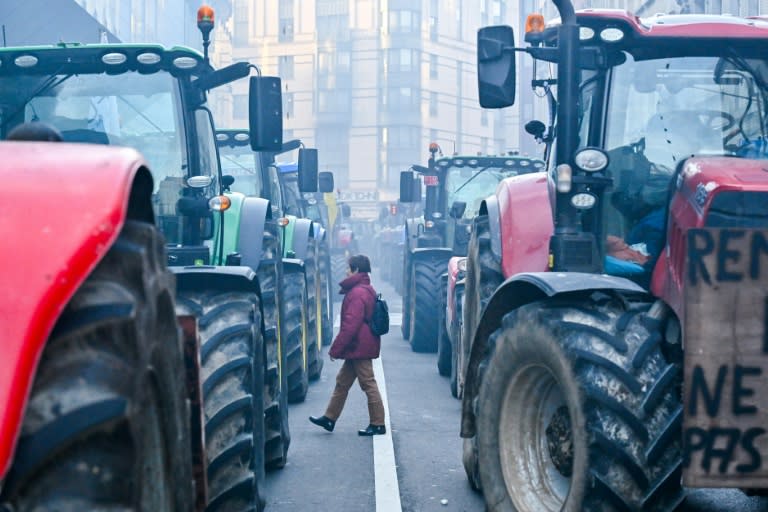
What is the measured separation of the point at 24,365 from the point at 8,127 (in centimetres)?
500

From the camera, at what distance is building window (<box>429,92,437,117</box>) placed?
7438 centimetres

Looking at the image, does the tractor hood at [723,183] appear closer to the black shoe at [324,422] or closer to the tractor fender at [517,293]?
the tractor fender at [517,293]

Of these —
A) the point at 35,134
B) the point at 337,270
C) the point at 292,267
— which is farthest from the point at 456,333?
the point at 337,270

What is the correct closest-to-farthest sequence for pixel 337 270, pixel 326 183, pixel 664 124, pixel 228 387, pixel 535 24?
pixel 228 387 < pixel 664 124 < pixel 535 24 < pixel 326 183 < pixel 337 270

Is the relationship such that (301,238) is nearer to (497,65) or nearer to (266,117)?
(266,117)

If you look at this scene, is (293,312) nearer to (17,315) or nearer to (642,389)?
(642,389)

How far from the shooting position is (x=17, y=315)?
2770 mm

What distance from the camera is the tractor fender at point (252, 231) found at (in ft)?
29.6

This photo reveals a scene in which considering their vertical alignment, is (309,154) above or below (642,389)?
above

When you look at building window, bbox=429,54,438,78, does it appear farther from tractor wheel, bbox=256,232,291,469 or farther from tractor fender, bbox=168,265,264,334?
tractor fender, bbox=168,265,264,334

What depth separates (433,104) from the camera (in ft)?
245

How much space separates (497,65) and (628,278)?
53.4 inches

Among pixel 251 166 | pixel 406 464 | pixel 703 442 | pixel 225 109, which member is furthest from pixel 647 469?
pixel 225 109

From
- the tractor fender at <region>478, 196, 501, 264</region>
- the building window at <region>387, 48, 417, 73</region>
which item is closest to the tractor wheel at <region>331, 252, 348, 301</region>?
the tractor fender at <region>478, 196, 501, 264</region>
